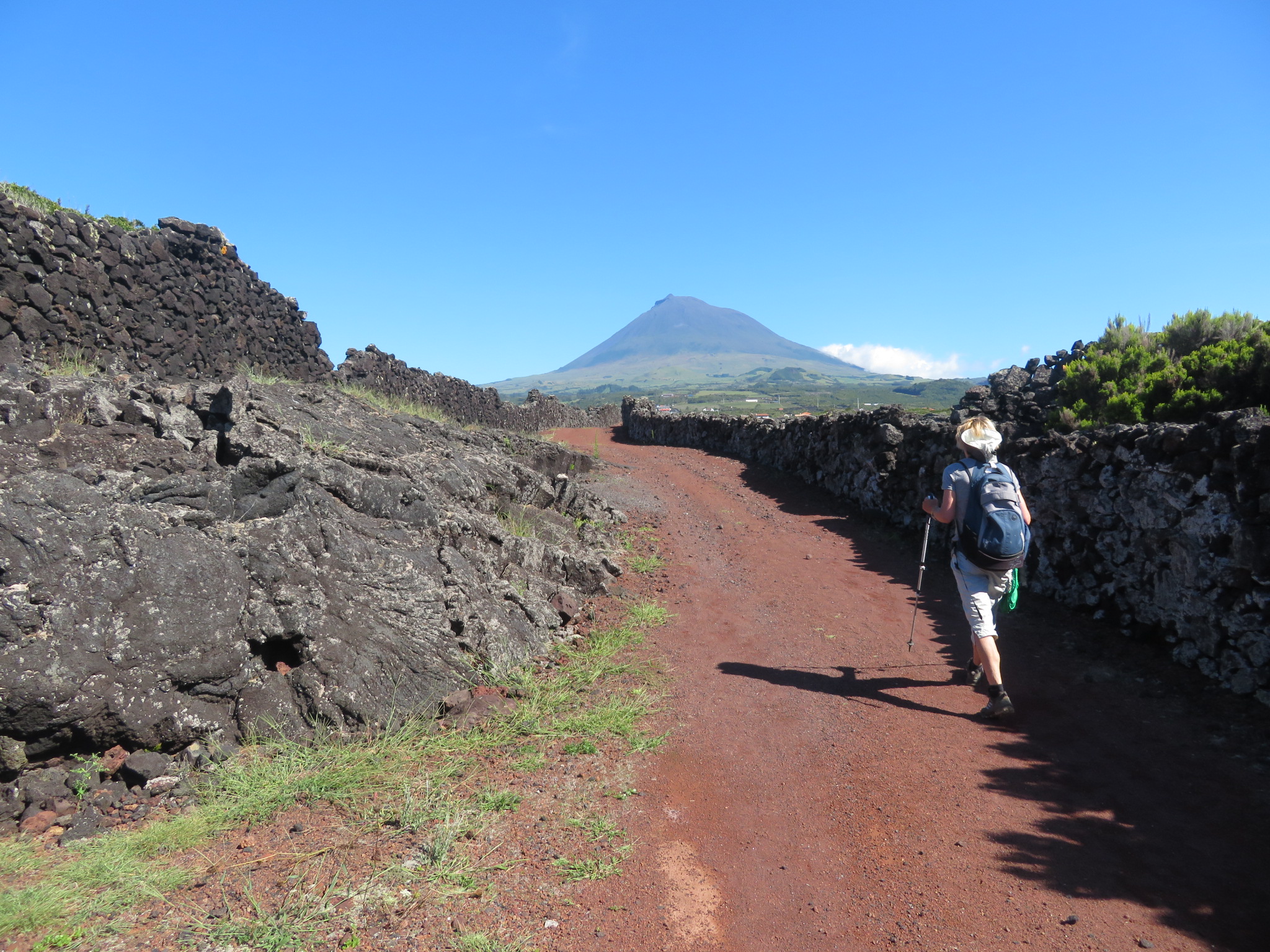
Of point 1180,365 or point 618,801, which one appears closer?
point 618,801

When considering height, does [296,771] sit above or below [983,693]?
below

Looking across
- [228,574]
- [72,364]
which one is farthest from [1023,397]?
[72,364]

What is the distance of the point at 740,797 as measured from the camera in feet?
13.9

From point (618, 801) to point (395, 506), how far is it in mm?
3932

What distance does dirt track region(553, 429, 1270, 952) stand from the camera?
312 centimetres

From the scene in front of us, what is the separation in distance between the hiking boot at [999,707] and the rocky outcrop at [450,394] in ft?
59.2

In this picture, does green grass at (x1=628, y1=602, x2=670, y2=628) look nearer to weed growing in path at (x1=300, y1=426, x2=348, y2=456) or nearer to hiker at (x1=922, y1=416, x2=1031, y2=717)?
hiker at (x1=922, y1=416, x2=1031, y2=717)

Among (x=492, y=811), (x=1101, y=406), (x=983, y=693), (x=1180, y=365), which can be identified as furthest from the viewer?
(x=1101, y=406)

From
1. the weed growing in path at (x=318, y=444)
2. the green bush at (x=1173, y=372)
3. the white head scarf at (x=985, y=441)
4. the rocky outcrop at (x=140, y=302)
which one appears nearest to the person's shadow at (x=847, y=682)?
the white head scarf at (x=985, y=441)

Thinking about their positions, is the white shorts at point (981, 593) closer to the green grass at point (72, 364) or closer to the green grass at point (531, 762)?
the green grass at point (531, 762)

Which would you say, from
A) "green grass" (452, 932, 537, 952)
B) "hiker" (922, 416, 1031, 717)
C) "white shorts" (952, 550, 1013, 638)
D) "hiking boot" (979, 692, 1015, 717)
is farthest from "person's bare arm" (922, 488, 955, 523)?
"green grass" (452, 932, 537, 952)

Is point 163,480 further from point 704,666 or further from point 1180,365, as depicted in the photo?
point 1180,365

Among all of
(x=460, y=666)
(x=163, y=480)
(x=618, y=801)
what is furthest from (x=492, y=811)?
(x=163, y=480)

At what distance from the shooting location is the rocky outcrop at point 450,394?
2116 cm
